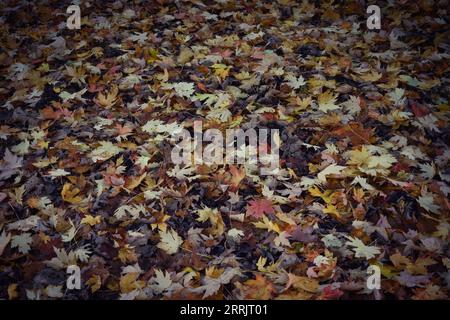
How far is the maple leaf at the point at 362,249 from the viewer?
2.32 meters

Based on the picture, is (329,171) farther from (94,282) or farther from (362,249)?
(94,282)

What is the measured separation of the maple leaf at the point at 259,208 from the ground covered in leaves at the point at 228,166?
1 centimetres

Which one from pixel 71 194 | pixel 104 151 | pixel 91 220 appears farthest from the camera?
pixel 104 151

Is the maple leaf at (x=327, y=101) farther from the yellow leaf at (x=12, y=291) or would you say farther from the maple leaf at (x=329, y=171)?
the yellow leaf at (x=12, y=291)

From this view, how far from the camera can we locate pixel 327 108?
336 centimetres

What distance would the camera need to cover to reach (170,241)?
2488 millimetres

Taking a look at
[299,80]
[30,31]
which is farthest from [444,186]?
[30,31]

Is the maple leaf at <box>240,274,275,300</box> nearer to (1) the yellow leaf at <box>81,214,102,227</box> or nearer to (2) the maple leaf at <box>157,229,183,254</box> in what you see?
(2) the maple leaf at <box>157,229,183,254</box>

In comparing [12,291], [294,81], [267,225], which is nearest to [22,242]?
[12,291]

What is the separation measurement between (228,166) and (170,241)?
80 cm

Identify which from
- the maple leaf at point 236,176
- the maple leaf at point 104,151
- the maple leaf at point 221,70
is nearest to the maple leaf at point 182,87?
the maple leaf at point 221,70

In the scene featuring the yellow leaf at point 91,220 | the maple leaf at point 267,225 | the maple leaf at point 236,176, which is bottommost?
the maple leaf at point 267,225

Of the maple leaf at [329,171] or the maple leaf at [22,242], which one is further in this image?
the maple leaf at [329,171]

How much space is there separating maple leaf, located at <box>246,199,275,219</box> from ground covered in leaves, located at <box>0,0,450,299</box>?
12 millimetres
